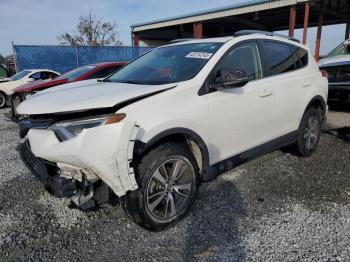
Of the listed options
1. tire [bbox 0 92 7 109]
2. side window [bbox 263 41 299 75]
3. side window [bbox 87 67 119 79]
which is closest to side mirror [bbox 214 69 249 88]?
side window [bbox 263 41 299 75]

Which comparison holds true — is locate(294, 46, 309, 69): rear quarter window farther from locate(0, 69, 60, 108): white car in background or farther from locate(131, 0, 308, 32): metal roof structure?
locate(131, 0, 308, 32): metal roof structure

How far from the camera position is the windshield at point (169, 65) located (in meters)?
3.21

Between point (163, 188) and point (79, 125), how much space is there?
3.08 ft

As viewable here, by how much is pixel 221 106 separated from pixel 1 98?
10.3 m

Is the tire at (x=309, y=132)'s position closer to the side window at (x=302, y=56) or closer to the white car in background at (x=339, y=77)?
the side window at (x=302, y=56)

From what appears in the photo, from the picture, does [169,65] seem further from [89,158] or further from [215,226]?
[215,226]

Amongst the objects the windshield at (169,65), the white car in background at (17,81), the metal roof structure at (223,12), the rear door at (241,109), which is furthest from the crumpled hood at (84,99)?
the metal roof structure at (223,12)

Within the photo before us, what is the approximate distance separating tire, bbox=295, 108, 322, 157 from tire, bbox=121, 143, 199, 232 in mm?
2247

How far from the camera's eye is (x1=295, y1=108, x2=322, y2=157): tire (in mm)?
4555

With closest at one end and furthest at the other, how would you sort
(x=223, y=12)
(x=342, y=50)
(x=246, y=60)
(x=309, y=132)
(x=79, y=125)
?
(x=79, y=125) < (x=246, y=60) < (x=309, y=132) < (x=342, y=50) < (x=223, y=12)

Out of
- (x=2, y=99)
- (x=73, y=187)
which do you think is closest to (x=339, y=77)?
(x=73, y=187)

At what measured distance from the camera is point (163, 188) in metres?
2.83

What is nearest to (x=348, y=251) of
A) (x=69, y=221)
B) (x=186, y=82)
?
(x=186, y=82)

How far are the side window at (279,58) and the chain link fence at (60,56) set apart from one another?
13.3m
